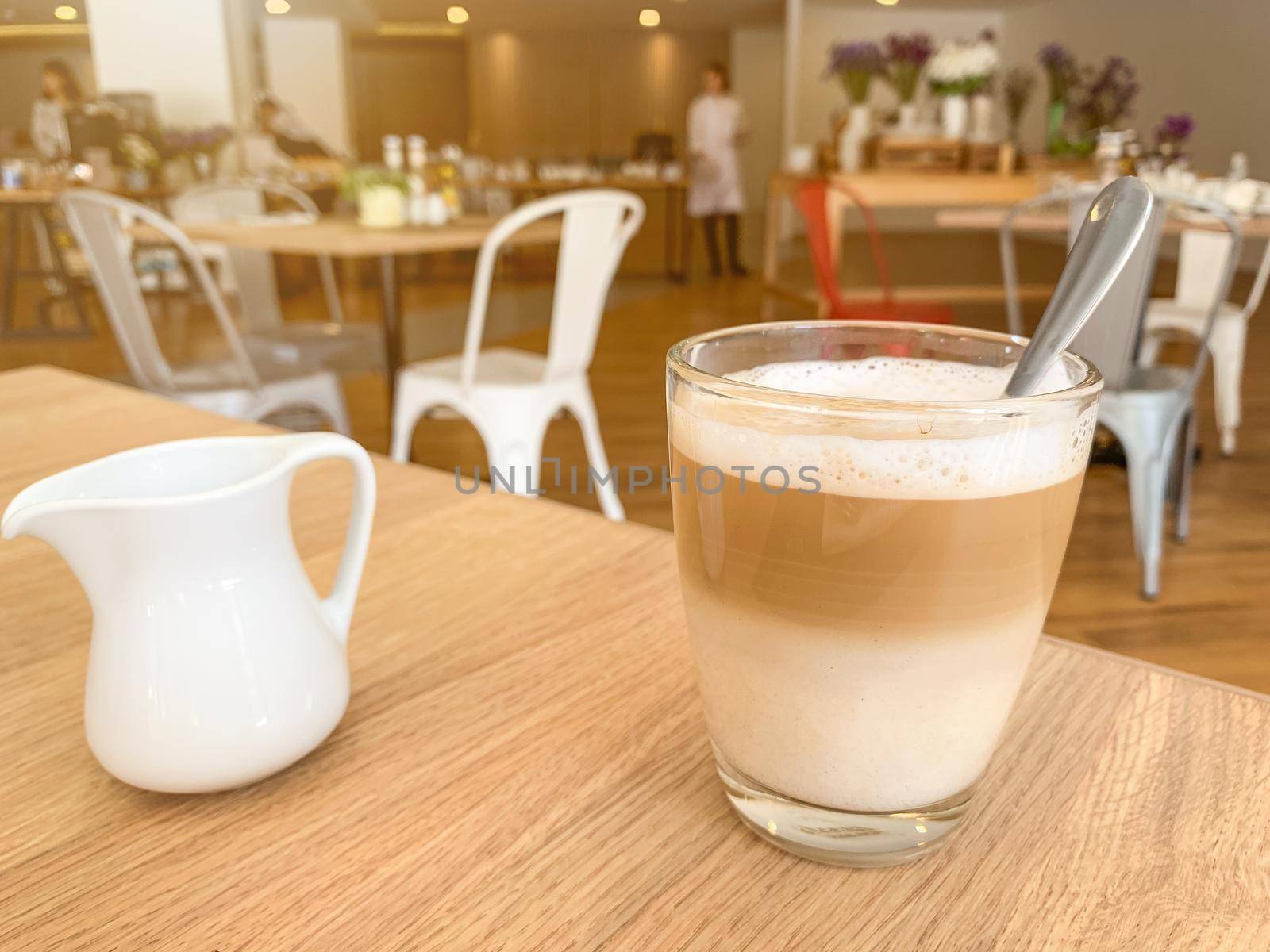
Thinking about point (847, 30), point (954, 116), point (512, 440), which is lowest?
point (512, 440)

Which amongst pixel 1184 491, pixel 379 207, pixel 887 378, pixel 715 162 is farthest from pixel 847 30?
pixel 887 378

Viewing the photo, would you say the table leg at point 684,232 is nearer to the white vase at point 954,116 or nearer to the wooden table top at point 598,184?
the wooden table top at point 598,184

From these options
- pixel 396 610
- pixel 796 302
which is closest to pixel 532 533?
pixel 396 610

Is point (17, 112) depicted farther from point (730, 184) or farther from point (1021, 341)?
point (1021, 341)

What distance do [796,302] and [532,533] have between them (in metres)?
4.49

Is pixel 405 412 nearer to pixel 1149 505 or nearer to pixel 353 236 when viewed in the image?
pixel 353 236

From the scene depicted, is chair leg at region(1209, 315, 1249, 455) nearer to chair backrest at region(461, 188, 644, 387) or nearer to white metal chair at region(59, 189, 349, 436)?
chair backrest at region(461, 188, 644, 387)

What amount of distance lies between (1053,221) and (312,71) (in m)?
5.95

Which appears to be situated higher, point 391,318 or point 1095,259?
point 1095,259

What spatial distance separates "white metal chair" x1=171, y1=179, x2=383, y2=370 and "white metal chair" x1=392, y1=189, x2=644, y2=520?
0.38 meters

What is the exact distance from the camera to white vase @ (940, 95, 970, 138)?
12.5 ft

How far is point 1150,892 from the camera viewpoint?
0.24 m

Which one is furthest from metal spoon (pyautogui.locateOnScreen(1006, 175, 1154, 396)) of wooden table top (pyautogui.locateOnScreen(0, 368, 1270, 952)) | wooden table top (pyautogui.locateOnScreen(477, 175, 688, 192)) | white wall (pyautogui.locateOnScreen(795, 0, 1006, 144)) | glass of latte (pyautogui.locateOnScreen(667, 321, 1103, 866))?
white wall (pyautogui.locateOnScreen(795, 0, 1006, 144))

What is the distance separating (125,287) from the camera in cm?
175
